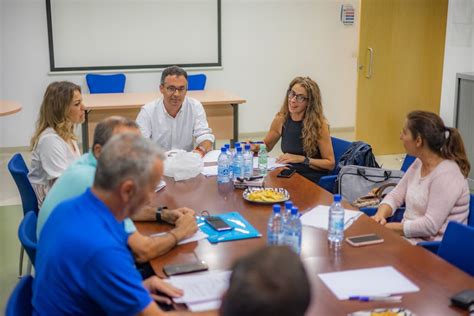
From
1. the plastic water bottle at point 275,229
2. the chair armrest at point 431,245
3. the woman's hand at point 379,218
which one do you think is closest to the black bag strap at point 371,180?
the woman's hand at point 379,218

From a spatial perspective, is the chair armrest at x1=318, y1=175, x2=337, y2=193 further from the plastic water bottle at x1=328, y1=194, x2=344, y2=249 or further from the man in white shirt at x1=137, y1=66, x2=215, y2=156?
the plastic water bottle at x1=328, y1=194, x2=344, y2=249

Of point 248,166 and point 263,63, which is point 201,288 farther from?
point 263,63

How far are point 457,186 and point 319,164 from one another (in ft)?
3.99

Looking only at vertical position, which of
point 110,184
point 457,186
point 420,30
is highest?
point 420,30

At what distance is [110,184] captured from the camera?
65.2 inches

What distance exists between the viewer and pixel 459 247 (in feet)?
7.53

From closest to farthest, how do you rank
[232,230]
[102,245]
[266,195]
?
[102,245]
[232,230]
[266,195]

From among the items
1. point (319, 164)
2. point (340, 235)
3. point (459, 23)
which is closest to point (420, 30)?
point (459, 23)

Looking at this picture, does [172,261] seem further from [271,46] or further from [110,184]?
[271,46]

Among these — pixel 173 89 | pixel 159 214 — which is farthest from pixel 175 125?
pixel 159 214

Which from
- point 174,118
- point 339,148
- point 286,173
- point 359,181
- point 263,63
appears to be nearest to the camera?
point 286,173

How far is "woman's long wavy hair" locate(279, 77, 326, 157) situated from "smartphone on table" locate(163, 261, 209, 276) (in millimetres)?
1915

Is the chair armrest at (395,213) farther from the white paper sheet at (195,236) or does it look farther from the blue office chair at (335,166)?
the white paper sheet at (195,236)

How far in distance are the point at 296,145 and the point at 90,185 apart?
6.80 feet
